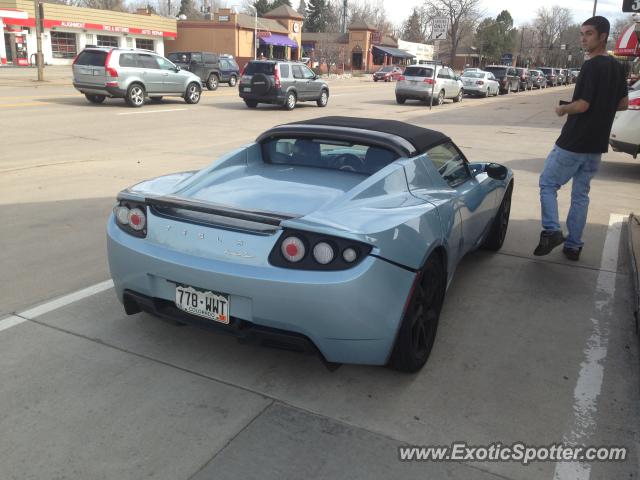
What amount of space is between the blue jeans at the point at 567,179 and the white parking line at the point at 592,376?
1.92 feet

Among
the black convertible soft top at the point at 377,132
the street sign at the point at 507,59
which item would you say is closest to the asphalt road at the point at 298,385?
the black convertible soft top at the point at 377,132

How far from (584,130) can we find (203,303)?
3863mm

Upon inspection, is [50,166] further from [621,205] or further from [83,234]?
[621,205]

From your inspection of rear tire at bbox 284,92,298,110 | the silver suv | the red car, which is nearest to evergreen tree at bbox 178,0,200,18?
the red car

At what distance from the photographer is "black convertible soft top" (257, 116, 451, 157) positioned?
3.92m

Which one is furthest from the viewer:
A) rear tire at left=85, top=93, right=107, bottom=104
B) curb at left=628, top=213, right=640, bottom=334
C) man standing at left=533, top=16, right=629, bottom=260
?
rear tire at left=85, top=93, right=107, bottom=104

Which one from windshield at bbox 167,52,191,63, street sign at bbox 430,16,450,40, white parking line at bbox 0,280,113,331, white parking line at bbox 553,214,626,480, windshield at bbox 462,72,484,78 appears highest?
street sign at bbox 430,16,450,40

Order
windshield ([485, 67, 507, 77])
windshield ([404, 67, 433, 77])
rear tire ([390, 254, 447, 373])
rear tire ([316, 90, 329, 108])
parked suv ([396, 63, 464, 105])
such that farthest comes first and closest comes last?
windshield ([485, 67, 507, 77]), windshield ([404, 67, 433, 77]), parked suv ([396, 63, 464, 105]), rear tire ([316, 90, 329, 108]), rear tire ([390, 254, 447, 373])

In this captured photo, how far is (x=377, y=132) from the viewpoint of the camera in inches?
160

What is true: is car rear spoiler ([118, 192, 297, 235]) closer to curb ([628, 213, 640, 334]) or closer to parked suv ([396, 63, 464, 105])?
curb ([628, 213, 640, 334])

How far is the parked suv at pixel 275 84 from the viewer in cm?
2027

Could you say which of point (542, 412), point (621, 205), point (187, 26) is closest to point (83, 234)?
point (542, 412)

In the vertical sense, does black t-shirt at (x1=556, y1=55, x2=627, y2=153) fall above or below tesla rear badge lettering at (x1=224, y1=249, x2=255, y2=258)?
above

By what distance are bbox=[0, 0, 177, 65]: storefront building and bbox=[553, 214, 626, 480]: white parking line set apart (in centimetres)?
4187
